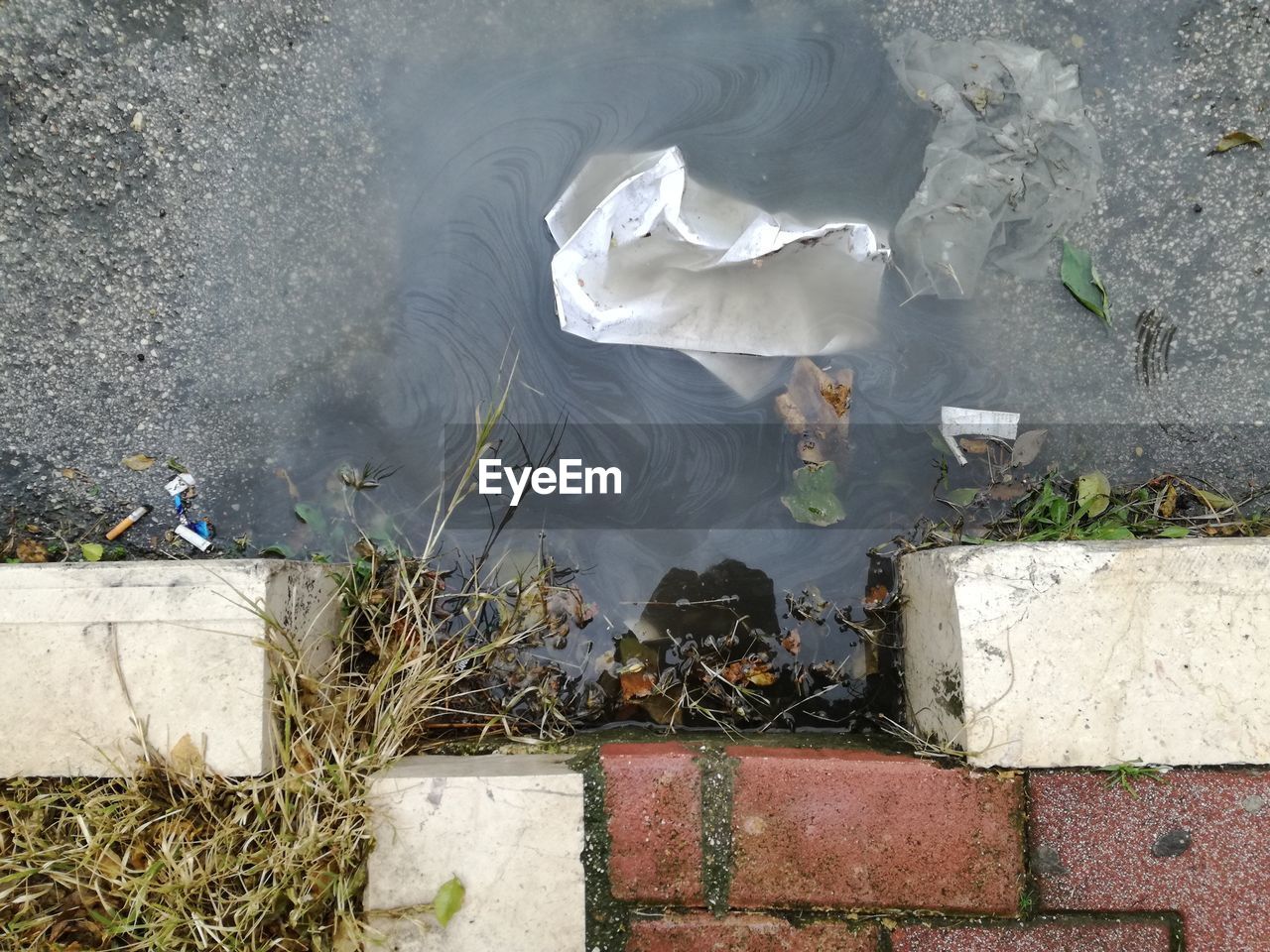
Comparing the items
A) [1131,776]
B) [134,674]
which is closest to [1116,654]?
[1131,776]

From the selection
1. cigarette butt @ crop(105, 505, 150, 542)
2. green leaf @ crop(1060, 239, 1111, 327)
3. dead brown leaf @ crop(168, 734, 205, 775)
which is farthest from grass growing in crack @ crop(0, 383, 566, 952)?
green leaf @ crop(1060, 239, 1111, 327)

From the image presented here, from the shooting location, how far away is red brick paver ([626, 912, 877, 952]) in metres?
1.55

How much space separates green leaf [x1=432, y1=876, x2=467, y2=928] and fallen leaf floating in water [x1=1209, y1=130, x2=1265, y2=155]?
2.63m

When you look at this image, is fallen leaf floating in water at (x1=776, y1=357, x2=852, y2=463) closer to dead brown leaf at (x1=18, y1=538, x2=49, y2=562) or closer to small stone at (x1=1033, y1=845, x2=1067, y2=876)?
small stone at (x1=1033, y1=845, x2=1067, y2=876)

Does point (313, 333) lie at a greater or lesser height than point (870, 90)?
lesser

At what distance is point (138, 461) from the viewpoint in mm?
2023

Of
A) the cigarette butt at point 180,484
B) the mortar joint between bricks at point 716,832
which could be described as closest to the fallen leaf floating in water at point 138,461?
the cigarette butt at point 180,484

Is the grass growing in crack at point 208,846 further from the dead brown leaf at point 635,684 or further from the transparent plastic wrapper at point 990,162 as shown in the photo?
the transparent plastic wrapper at point 990,162

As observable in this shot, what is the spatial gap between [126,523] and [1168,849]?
256 centimetres

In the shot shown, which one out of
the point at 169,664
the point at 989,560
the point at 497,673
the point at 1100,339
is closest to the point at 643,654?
the point at 497,673

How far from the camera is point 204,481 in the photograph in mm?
2037

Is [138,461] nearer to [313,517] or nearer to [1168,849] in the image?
[313,517]

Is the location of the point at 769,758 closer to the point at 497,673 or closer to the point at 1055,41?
the point at 497,673

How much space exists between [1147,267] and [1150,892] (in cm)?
153
